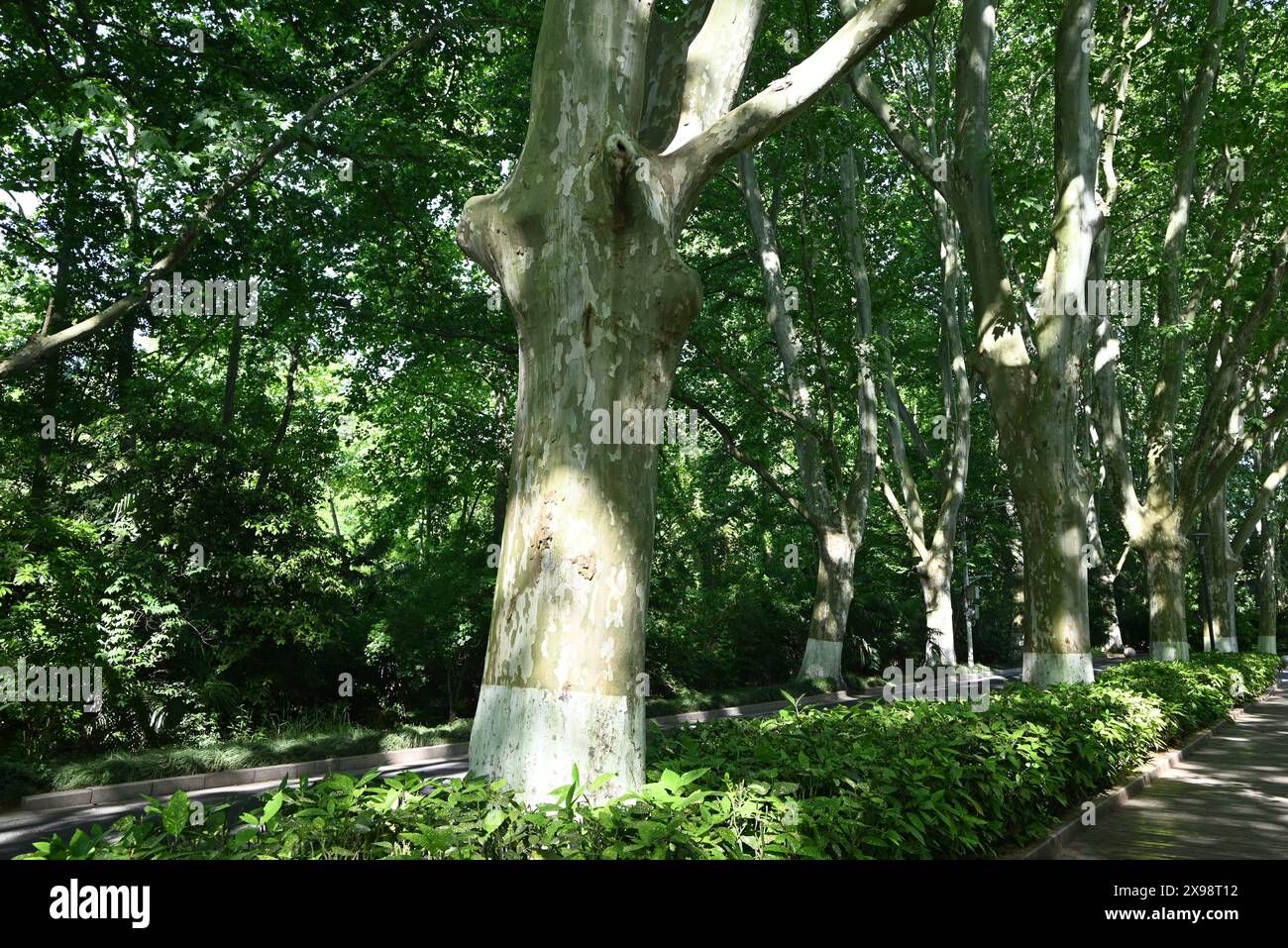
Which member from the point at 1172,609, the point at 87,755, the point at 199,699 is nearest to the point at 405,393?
the point at 199,699

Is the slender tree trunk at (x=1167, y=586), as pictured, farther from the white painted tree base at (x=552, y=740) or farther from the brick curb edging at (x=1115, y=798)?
the white painted tree base at (x=552, y=740)

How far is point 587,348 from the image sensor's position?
4.69 meters

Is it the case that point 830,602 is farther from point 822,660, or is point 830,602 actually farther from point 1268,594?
point 1268,594

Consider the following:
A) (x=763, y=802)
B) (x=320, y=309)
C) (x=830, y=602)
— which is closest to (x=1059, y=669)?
(x=763, y=802)

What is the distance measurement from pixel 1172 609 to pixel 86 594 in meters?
17.4

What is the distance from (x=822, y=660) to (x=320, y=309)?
42.0 feet

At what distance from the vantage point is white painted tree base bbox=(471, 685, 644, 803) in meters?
4.32

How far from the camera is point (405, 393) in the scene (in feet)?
79.3

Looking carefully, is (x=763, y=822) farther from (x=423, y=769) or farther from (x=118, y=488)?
(x=118, y=488)

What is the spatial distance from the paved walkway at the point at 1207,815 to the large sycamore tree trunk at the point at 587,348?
403cm

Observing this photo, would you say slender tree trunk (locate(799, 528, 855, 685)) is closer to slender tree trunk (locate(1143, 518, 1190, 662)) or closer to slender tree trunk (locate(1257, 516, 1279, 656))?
slender tree trunk (locate(1143, 518, 1190, 662))

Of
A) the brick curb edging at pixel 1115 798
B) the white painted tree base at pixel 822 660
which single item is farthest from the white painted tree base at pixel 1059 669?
the white painted tree base at pixel 822 660

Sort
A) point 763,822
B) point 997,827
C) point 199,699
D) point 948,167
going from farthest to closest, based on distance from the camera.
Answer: point 199,699 → point 948,167 → point 997,827 → point 763,822

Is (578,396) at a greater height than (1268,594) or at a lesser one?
greater
